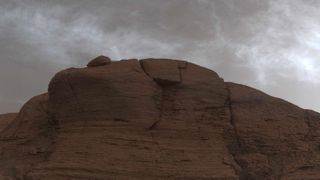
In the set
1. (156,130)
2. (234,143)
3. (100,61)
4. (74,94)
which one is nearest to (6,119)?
(74,94)

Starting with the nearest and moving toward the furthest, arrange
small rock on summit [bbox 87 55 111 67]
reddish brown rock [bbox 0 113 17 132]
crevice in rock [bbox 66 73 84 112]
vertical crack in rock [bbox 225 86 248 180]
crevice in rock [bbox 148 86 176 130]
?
crevice in rock [bbox 66 73 84 112]
crevice in rock [bbox 148 86 176 130]
vertical crack in rock [bbox 225 86 248 180]
small rock on summit [bbox 87 55 111 67]
reddish brown rock [bbox 0 113 17 132]

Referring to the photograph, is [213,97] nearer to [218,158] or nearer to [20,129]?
[218,158]

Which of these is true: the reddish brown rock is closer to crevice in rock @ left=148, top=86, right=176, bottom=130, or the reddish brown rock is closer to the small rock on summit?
the small rock on summit

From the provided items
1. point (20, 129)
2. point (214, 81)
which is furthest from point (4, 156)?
point (214, 81)

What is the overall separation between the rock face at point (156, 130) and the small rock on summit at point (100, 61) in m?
0.79

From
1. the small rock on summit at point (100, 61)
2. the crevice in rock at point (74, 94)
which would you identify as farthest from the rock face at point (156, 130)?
the small rock on summit at point (100, 61)

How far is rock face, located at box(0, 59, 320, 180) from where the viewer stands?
2884cm

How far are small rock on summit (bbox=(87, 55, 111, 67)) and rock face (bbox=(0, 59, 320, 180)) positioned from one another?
79 centimetres

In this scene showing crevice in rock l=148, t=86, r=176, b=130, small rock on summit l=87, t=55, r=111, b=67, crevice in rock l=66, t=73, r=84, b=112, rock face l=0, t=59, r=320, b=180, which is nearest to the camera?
rock face l=0, t=59, r=320, b=180

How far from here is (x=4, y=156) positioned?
32.2 meters

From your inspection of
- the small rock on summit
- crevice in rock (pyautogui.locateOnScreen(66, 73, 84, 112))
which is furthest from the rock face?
the small rock on summit

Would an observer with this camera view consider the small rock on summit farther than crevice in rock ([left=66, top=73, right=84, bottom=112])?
Yes

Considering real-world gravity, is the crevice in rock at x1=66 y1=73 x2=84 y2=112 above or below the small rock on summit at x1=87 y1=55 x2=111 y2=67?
below

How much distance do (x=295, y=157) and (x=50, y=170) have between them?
13.8 meters
